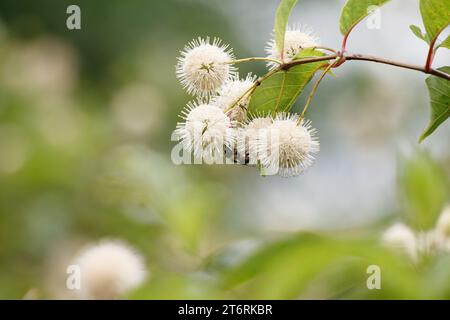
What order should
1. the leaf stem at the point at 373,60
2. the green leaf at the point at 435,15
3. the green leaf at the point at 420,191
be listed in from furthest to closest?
the green leaf at the point at 420,191 → the green leaf at the point at 435,15 → the leaf stem at the point at 373,60

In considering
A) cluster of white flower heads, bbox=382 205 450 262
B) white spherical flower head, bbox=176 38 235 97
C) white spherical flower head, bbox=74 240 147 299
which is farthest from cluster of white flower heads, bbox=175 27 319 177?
white spherical flower head, bbox=74 240 147 299

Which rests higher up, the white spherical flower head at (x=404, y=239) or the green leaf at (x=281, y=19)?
the green leaf at (x=281, y=19)

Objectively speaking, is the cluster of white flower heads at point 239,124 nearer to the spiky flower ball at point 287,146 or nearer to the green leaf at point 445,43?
the spiky flower ball at point 287,146

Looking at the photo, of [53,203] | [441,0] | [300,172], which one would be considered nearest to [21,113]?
[53,203]

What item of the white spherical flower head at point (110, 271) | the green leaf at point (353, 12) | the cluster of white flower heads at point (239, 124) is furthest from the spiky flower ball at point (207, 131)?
the white spherical flower head at point (110, 271)

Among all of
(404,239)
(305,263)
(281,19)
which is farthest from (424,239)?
(305,263)

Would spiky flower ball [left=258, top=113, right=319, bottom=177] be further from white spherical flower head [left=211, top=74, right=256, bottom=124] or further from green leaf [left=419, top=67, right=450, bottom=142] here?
green leaf [left=419, top=67, right=450, bottom=142]
